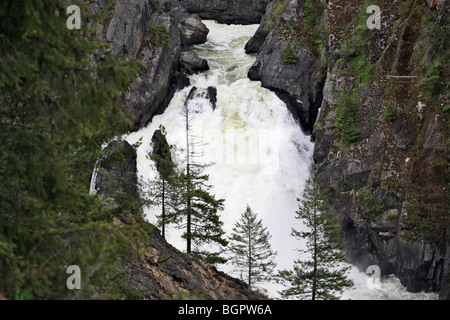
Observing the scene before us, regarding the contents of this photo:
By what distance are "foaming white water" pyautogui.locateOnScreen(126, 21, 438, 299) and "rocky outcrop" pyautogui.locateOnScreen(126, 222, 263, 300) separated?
1075cm

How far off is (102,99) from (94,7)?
29095 mm

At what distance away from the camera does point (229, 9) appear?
47.2m

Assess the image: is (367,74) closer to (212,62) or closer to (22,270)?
(212,62)

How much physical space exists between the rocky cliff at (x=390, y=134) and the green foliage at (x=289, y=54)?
2.44 metres

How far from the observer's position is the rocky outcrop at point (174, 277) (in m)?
11.4

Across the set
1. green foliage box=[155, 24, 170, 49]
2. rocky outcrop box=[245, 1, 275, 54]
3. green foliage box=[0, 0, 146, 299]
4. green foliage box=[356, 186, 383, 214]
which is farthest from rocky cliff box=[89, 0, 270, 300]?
green foliage box=[0, 0, 146, 299]

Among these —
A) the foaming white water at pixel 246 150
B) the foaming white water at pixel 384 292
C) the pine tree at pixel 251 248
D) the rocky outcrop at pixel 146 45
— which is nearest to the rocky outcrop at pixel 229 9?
the rocky outcrop at pixel 146 45

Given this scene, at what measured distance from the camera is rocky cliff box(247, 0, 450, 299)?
66.8ft

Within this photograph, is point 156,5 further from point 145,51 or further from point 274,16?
point 274,16

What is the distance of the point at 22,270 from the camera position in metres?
5.78

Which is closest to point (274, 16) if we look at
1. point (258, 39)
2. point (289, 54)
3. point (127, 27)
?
point (258, 39)

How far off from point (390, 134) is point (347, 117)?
3.11 meters

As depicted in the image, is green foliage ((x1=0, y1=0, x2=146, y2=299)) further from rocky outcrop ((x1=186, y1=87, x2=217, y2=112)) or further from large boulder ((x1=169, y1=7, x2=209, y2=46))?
large boulder ((x1=169, y1=7, x2=209, y2=46))
